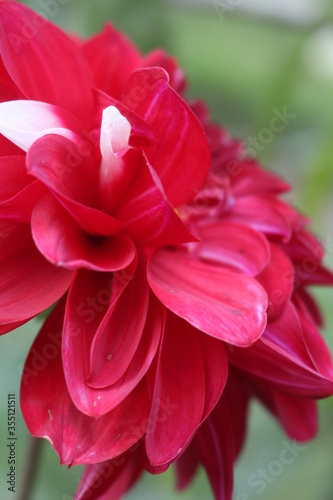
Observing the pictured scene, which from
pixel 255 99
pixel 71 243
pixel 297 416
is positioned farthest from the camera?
pixel 255 99

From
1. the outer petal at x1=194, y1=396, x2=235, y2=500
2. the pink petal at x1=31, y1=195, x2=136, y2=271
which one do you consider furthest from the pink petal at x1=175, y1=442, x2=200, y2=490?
the pink petal at x1=31, y1=195, x2=136, y2=271

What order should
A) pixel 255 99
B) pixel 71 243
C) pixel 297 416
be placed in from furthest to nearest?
pixel 255 99, pixel 297 416, pixel 71 243

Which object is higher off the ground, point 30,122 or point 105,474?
point 30,122

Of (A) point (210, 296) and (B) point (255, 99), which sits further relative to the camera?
(B) point (255, 99)

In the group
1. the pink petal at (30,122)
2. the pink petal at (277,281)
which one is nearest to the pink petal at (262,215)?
the pink petal at (277,281)

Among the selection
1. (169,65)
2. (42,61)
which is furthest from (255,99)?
(42,61)

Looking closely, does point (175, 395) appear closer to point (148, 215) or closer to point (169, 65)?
point (148, 215)

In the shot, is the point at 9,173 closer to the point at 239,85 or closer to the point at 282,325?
the point at 282,325
